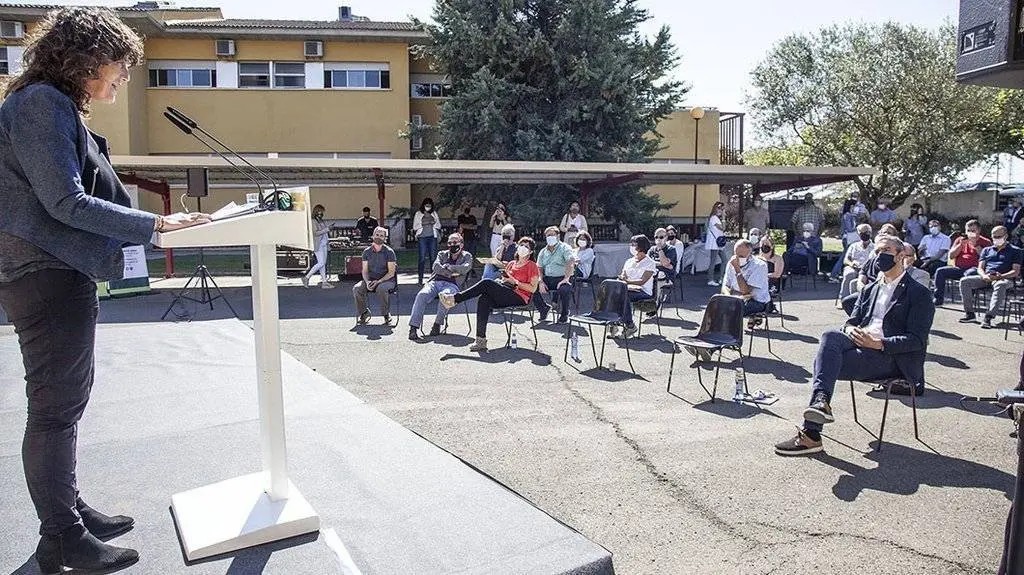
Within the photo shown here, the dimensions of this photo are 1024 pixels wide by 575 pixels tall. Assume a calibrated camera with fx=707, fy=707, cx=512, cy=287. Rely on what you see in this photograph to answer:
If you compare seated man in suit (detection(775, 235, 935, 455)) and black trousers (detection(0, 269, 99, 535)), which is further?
seated man in suit (detection(775, 235, 935, 455))

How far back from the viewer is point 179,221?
239 cm

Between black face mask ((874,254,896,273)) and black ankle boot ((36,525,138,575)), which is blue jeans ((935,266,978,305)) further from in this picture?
black ankle boot ((36,525,138,575))

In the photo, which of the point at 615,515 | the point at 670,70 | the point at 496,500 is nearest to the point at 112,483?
the point at 496,500

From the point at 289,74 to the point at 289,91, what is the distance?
2.33ft

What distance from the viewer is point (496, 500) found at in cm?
330

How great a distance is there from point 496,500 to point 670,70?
20.7m

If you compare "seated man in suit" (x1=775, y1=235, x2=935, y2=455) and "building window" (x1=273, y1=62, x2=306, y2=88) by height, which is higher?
"building window" (x1=273, y1=62, x2=306, y2=88)

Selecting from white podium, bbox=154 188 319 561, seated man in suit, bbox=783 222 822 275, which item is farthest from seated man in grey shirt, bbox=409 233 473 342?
seated man in suit, bbox=783 222 822 275

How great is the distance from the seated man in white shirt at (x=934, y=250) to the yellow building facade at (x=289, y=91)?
10573 mm

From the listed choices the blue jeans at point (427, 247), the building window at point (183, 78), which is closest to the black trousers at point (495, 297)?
the blue jeans at point (427, 247)

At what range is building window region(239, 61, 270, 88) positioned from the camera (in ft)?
81.2

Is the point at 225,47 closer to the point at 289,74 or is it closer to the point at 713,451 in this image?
the point at 289,74

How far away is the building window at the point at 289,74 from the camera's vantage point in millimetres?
24922

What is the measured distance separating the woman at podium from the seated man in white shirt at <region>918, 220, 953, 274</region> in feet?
48.0
